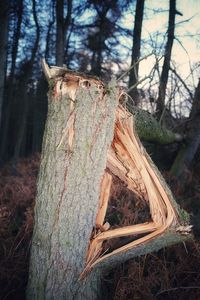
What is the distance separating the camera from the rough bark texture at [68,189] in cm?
213

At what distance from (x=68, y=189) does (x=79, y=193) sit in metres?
0.10

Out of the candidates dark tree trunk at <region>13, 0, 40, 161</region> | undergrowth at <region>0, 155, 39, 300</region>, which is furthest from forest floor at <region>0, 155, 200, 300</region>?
dark tree trunk at <region>13, 0, 40, 161</region>

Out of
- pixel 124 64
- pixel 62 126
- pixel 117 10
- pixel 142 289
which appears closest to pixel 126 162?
pixel 62 126

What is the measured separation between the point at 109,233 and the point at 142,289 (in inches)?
34.4

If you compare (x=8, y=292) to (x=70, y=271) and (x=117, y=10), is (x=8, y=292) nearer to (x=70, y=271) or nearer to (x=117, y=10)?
(x=70, y=271)

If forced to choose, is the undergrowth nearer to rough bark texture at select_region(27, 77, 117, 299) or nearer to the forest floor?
the forest floor

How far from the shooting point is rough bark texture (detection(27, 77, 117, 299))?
213cm

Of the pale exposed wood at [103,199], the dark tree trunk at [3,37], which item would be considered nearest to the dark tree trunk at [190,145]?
the pale exposed wood at [103,199]

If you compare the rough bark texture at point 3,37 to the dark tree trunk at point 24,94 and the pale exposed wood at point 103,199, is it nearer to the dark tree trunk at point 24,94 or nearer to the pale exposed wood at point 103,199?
the dark tree trunk at point 24,94

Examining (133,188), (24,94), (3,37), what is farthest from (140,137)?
(24,94)

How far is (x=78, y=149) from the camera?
7.05 feet

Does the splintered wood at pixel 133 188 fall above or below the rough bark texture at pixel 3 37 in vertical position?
below

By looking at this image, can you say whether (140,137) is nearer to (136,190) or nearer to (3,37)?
(136,190)

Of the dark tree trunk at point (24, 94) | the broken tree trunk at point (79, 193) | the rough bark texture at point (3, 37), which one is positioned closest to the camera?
the broken tree trunk at point (79, 193)
